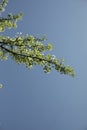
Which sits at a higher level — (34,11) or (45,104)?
(34,11)

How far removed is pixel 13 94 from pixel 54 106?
54cm

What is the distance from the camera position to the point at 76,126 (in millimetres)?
4078

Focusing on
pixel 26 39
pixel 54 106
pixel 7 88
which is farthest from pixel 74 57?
pixel 26 39

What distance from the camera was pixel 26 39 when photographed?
0.95m

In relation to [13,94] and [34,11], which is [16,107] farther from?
[34,11]

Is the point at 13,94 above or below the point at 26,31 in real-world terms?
below

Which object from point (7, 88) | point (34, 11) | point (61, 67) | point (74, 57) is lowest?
point (61, 67)

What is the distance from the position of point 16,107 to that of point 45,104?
0.36 m

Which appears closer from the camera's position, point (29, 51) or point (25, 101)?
point (29, 51)

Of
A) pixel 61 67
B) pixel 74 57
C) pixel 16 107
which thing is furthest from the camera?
pixel 74 57

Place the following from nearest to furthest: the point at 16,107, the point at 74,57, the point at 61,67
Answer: the point at 61,67 → the point at 16,107 → the point at 74,57

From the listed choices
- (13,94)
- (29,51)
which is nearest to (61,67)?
(29,51)

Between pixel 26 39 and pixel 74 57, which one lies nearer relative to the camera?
pixel 26 39

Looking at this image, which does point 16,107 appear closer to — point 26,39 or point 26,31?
point 26,31
